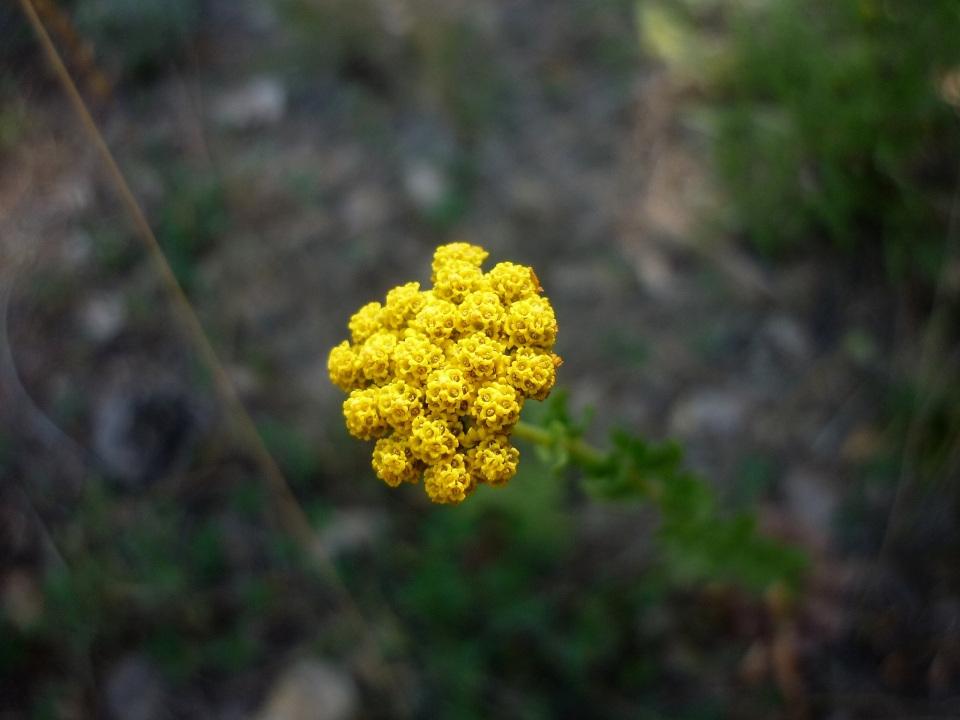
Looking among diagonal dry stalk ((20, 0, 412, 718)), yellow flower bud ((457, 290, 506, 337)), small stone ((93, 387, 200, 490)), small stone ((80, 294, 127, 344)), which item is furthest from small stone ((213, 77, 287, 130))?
yellow flower bud ((457, 290, 506, 337))

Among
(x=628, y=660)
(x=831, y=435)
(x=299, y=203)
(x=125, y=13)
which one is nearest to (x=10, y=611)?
(x=299, y=203)

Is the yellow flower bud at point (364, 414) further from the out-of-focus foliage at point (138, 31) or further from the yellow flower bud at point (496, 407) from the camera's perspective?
the out-of-focus foliage at point (138, 31)

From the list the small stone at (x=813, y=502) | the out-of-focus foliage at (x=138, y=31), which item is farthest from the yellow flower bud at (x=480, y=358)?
the out-of-focus foliage at (x=138, y=31)

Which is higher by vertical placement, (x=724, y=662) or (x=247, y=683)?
(x=247, y=683)

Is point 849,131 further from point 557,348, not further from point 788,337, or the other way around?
point 557,348

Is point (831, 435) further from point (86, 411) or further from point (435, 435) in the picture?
point (86, 411)

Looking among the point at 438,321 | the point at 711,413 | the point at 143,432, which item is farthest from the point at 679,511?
the point at 143,432

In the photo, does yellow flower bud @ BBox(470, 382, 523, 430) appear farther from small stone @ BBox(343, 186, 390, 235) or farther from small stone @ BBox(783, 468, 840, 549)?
small stone @ BBox(343, 186, 390, 235)

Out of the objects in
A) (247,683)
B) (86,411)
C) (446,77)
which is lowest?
(247,683)
